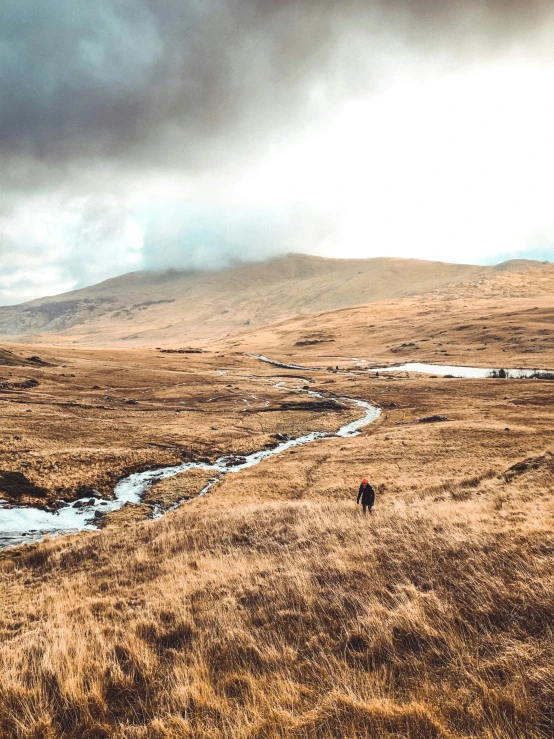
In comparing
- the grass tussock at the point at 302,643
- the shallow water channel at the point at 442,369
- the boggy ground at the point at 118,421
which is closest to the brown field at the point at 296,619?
the grass tussock at the point at 302,643

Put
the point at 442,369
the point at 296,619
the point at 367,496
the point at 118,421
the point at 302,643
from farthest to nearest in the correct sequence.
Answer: the point at 442,369 < the point at 118,421 < the point at 367,496 < the point at 296,619 < the point at 302,643

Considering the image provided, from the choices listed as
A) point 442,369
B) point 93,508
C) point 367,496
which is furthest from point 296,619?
point 442,369

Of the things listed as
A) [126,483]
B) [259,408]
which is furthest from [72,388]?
[126,483]

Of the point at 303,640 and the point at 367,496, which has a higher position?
the point at 303,640

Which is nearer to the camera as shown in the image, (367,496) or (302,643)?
(302,643)

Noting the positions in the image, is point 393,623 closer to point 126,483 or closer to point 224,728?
point 224,728

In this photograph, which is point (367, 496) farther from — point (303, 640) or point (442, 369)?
point (442, 369)

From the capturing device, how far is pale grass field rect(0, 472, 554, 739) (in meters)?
5.77

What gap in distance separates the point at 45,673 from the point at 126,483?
95.0 feet

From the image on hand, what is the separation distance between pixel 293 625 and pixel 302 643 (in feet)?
2.48

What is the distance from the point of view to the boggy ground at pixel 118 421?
34.7 m

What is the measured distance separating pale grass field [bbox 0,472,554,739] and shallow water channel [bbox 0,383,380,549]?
10.5m

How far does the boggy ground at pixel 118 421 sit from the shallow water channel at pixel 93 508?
1357 mm

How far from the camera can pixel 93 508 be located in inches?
1141
